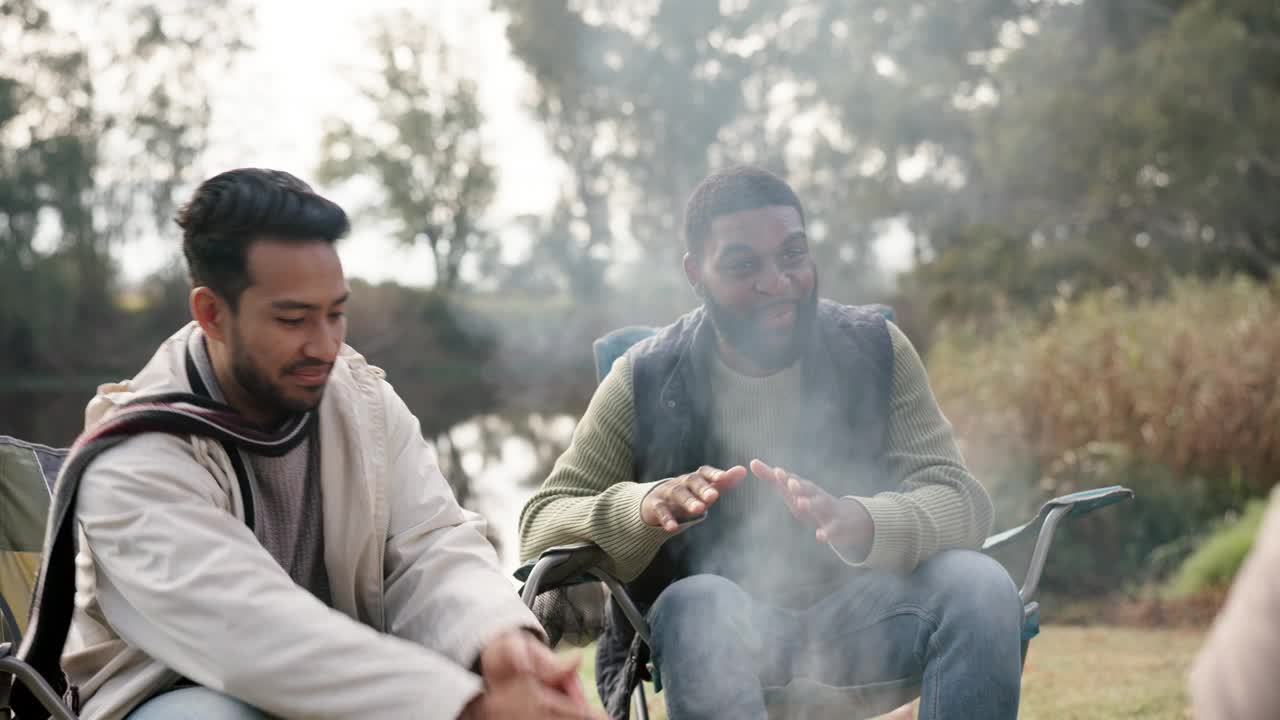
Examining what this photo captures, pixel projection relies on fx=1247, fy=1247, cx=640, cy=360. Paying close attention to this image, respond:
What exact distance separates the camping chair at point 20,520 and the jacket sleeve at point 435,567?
73cm

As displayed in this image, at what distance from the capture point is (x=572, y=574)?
2.24 m

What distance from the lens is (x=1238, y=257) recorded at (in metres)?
10.1

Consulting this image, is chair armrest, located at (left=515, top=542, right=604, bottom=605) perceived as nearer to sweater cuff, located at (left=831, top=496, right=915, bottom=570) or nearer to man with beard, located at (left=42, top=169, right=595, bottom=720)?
man with beard, located at (left=42, top=169, right=595, bottom=720)

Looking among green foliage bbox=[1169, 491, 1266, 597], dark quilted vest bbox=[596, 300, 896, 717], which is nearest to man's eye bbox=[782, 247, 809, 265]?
dark quilted vest bbox=[596, 300, 896, 717]

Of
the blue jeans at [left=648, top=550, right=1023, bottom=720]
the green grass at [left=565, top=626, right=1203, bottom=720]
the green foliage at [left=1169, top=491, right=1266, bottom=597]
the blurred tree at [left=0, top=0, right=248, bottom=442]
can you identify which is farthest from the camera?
the blurred tree at [left=0, top=0, right=248, bottom=442]

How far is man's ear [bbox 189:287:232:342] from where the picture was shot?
1631mm

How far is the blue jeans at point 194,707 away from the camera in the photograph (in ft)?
4.95

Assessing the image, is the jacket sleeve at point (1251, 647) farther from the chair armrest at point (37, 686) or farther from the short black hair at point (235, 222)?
the chair armrest at point (37, 686)

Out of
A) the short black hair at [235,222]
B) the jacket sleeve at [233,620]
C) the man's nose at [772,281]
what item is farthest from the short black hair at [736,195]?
the jacket sleeve at [233,620]

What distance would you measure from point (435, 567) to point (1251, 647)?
48.8 inches

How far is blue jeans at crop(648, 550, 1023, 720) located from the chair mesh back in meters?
1.10

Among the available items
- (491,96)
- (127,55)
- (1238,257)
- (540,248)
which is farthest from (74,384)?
(1238,257)

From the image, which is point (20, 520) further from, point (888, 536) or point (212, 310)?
point (888, 536)

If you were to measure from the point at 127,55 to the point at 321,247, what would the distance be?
20583 millimetres
